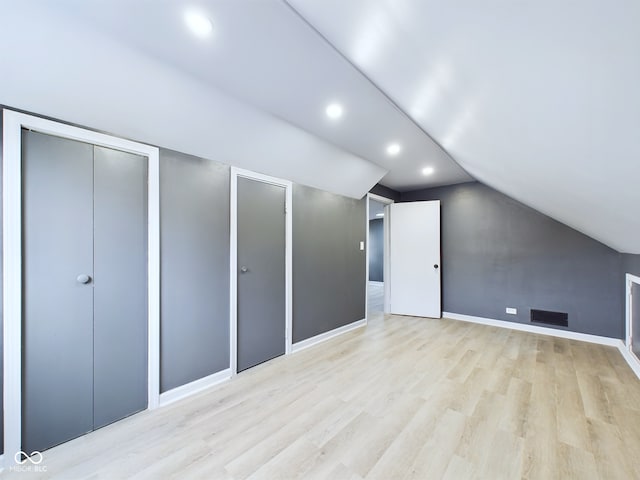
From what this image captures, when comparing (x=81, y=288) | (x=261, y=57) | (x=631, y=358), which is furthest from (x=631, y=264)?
(x=81, y=288)

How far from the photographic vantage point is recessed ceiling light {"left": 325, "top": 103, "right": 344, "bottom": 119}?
2.01 meters

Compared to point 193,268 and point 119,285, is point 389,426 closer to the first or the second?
point 193,268

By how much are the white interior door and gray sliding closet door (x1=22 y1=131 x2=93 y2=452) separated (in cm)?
433

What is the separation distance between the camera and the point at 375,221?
936cm

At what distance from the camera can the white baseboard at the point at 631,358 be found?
259 centimetres

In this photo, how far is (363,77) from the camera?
1.66m

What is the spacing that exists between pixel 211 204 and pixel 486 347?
3627 mm

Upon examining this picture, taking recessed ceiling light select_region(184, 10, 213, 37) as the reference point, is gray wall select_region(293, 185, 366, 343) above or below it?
below

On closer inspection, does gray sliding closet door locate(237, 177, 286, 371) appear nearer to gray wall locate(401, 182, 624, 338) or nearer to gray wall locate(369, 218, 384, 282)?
gray wall locate(401, 182, 624, 338)

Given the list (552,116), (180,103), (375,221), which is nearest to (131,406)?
(180,103)

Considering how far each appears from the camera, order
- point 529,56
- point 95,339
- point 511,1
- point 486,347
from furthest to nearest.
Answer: point 486,347, point 95,339, point 529,56, point 511,1

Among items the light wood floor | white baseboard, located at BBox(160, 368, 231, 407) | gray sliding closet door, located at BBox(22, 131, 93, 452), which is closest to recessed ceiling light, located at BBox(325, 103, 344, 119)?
gray sliding closet door, located at BBox(22, 131, 93, 452)

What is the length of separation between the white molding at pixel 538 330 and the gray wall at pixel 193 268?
3.93 meters

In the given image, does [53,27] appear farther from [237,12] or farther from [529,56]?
[529,56]
